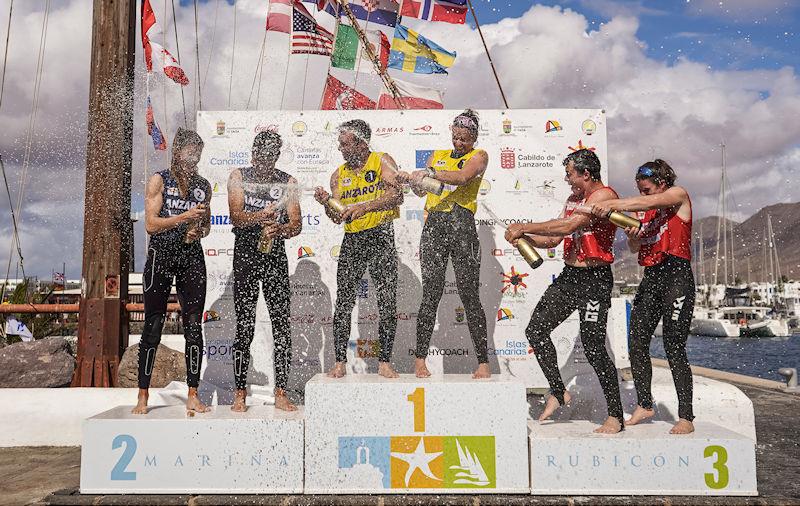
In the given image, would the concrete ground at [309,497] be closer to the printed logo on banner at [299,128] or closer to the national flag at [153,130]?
the printed logo on banner at [299,128]

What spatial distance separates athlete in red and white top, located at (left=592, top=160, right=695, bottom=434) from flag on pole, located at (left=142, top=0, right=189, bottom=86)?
20.2ft

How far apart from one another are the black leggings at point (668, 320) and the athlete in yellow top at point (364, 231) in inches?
72.7

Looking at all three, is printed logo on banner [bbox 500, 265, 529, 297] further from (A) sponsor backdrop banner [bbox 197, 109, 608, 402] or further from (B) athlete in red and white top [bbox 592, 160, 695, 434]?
(B) athlete in red and white top [bbox 592, 160, 695, 434]

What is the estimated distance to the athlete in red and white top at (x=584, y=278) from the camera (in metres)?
4.39

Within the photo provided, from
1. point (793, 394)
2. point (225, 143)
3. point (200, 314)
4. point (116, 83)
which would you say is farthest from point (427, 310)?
point (793, 394)

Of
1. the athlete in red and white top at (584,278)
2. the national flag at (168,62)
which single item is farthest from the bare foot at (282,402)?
the national flag at (168,62)

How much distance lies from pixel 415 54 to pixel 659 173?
7.11 meters

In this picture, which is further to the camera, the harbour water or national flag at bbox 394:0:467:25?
the harbour water

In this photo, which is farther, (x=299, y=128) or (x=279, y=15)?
(x=279, y=15)

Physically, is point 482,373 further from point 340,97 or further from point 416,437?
point 340,97

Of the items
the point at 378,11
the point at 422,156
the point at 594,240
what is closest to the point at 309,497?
the point at 594,240

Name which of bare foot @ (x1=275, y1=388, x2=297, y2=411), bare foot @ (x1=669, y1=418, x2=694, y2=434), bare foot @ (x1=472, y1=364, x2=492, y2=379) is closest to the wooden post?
bare foot @ (x1=275, y1=388, x2=297, y2=411)

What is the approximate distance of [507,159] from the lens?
6.36 m

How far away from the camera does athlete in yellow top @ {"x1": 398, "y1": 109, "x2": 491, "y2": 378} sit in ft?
15.4
